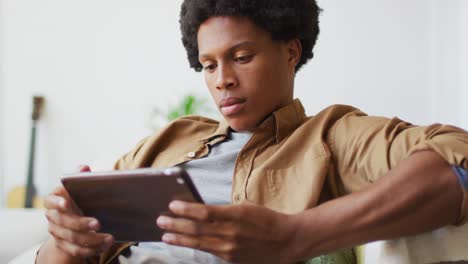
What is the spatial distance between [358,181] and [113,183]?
420 mm

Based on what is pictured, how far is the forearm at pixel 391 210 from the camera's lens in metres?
0.74

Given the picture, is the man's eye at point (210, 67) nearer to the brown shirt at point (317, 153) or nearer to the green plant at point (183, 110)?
the brown shirt at point (317, 153)

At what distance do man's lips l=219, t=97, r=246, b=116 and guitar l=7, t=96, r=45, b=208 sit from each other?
216cm

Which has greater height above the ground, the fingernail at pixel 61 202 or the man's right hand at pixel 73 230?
the fingernail at pixel 61 202

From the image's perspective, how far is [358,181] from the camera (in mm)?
927

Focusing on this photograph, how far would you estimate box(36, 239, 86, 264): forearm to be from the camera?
0.96 meters

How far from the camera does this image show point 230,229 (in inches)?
28.3

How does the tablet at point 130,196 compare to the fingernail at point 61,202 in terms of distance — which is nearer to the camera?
the tablet at point 130,196

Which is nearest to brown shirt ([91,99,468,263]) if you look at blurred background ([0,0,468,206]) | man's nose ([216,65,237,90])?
man's nose ([216,65,237,90])

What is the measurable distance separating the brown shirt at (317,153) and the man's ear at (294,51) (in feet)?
0.32

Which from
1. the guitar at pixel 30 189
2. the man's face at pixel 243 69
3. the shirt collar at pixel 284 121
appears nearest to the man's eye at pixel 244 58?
the man's face at pixel 243 69

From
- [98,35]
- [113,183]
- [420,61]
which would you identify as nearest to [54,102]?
[98,35]

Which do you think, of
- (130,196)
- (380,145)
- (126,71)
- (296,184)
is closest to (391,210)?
(380,145)

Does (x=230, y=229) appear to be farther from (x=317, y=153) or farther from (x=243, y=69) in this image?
(x=243, y=69)
